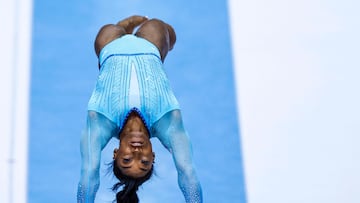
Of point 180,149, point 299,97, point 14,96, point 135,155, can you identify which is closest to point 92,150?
point 135,155

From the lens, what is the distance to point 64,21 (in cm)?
357

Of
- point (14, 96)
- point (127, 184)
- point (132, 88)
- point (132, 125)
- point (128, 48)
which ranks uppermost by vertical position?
point (14, 96)

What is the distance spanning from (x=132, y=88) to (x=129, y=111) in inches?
3.0

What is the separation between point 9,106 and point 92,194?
0.90 m

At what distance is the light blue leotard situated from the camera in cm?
249

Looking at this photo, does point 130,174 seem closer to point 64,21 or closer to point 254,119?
point 254,119

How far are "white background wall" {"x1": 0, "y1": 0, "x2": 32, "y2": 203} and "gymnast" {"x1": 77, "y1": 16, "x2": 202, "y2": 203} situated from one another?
55 cm

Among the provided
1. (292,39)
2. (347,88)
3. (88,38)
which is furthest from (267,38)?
(88,38)

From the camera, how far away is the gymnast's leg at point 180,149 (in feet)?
8.15

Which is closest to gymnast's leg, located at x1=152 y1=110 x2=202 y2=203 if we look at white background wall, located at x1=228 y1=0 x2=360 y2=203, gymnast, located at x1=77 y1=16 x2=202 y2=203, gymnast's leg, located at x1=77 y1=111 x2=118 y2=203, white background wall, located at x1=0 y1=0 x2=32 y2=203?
gymnast, located at x1=77 y1=16 x2=202 y2=203

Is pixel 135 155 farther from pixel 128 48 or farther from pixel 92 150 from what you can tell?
pixel 128 48

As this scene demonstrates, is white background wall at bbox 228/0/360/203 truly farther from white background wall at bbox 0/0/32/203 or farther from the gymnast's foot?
white background wall at bbox 0/0/32/203

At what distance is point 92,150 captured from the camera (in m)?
2.49

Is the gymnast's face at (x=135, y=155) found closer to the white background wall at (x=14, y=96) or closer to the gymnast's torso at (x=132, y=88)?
the gymnast's torso at (x=132, y=88)
